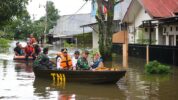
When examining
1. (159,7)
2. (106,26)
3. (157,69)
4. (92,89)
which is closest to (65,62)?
(92,89)

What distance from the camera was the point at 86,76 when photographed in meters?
18.3

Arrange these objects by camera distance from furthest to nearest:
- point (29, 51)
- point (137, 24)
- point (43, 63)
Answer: point (137, 24) < point (29, 51) < point (43, 63)

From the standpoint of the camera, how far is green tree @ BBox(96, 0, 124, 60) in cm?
3183

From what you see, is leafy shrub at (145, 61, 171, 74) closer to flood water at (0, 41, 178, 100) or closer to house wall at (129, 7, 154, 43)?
flood water at (0, 41, 178, 100)

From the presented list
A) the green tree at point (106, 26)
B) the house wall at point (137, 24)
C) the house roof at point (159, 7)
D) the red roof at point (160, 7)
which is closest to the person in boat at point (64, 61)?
the green tree at point (106, 26)

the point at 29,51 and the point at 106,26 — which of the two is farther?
the point at 106,26

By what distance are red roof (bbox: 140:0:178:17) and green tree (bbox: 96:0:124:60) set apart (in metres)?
4.67

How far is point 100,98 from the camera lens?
1520 centimetres

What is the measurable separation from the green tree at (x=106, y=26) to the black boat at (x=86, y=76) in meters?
13.5

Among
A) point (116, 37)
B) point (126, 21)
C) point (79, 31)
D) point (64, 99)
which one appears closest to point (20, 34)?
point (79, 31)

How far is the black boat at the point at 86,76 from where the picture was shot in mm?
17969

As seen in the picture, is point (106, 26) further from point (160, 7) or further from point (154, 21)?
point (160, 7)

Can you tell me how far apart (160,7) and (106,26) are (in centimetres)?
665

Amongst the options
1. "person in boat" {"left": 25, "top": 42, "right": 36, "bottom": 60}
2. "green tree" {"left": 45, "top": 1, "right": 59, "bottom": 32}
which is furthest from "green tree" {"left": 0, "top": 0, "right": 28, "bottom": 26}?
"green tree" {"left": 45, "top": 1, "right": 59, "bottom": 32}
